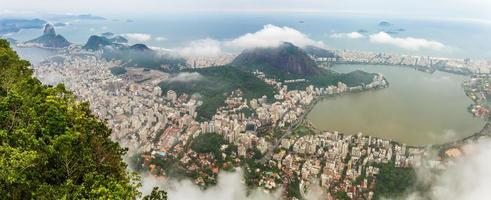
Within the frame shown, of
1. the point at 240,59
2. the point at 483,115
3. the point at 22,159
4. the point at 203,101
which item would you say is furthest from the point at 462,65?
the point at 22,159

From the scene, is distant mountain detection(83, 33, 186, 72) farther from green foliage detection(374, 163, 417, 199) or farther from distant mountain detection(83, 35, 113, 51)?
green foliage detection(374, 163, 417, 199)

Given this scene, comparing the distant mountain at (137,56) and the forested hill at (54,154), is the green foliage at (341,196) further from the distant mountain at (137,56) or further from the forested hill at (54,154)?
the distant mountain at (137,56)

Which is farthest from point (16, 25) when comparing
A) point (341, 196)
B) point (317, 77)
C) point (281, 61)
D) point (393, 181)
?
point (393, 181)

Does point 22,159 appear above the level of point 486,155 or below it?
above

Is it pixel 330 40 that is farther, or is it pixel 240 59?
pixel 330 40

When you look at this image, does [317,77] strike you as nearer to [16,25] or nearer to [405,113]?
[405,113]

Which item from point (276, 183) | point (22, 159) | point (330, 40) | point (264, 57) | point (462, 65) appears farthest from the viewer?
point (330, 40)

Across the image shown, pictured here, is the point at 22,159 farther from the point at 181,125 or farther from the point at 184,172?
the point at 181,125
